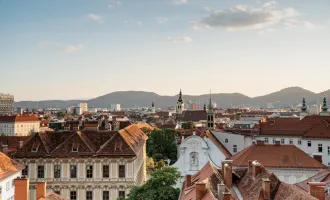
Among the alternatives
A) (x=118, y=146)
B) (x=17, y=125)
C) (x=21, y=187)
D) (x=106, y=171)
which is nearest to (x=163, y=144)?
(x=118, y=146)

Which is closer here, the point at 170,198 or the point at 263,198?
the point at 263,198

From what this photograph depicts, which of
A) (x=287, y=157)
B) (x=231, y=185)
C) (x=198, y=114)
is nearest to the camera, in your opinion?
(x=231, y=185)

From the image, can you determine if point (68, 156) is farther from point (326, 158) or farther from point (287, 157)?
point (326, 158)

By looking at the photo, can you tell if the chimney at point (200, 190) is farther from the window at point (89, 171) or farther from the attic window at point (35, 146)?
the attic window at point (35, 146)

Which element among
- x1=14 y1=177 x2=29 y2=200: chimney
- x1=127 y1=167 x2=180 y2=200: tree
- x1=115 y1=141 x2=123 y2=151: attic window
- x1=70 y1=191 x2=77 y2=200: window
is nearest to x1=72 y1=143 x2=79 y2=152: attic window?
x1=115 y1=141 x2=123 y2=151: attic window

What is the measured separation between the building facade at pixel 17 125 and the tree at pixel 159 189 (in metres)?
127

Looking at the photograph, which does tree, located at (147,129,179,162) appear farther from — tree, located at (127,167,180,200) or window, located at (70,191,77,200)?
tree, located at (127,167,180,200)

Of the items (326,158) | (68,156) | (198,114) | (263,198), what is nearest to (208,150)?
(68,156)

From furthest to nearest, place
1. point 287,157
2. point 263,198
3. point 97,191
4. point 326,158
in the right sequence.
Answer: point 326,158 → point 287,157 → point 97,191 → point 263,198

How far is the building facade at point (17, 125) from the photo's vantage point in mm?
157250

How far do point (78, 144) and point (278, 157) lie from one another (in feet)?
74.3

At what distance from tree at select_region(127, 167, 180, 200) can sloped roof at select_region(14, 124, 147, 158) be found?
21.4 feet

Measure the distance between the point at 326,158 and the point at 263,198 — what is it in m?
43.5

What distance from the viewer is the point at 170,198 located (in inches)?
1446
